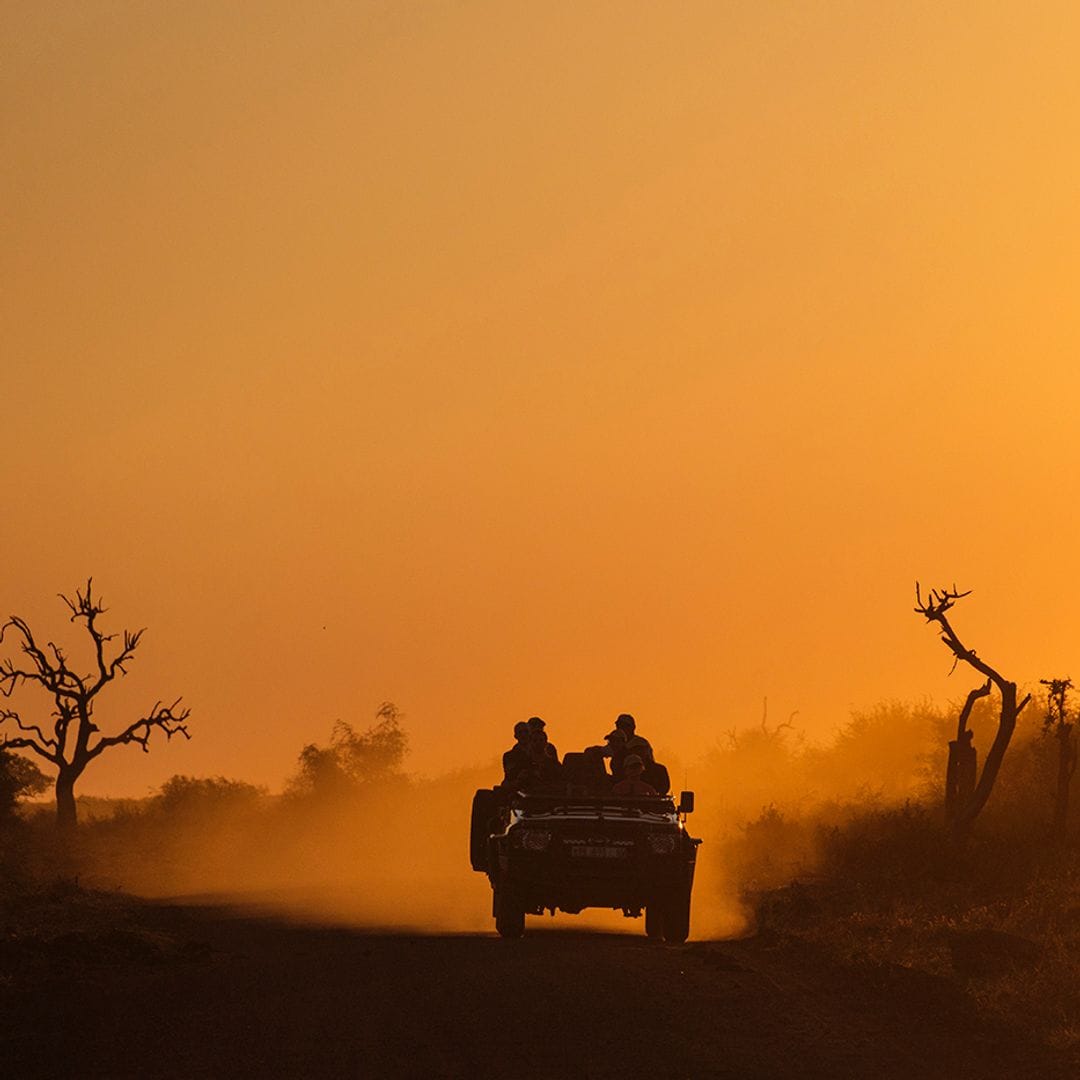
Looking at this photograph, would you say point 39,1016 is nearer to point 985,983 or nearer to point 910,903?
point 985,983

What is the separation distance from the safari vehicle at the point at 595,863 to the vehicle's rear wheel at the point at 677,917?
1 cm

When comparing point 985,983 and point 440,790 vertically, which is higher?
point 440,790

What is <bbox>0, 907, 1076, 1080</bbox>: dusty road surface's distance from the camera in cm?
1496

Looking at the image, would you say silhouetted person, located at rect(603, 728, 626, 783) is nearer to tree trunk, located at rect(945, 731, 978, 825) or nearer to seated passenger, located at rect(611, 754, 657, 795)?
seated passenger, located at rect(611, 754, 657, 795)

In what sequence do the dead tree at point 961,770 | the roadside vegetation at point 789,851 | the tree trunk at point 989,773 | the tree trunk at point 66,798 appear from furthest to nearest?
the tree trunk at point 66,798 → the dead tree at point 961,770 → the tree trunk at point 989,773 → the roadside vegetation at point 789,851

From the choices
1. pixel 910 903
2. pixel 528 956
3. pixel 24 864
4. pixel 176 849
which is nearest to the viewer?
pixel 528 956

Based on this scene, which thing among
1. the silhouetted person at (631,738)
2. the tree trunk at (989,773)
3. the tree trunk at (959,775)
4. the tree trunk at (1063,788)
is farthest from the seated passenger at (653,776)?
the tree trunk at (959,775)

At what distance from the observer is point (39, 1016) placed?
18.2m

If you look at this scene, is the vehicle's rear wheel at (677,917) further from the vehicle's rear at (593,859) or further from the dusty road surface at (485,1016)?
the dusty road surface at (485,1016)

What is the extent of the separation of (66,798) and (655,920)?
142ft

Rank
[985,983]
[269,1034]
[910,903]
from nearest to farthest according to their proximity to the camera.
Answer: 1. [269,1034]
2. [985,983]
3. [910,903]

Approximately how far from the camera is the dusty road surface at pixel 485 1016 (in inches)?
589

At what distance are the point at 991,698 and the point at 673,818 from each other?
51889mm

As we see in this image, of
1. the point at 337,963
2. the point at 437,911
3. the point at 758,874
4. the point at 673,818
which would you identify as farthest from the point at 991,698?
the point at 337,963
